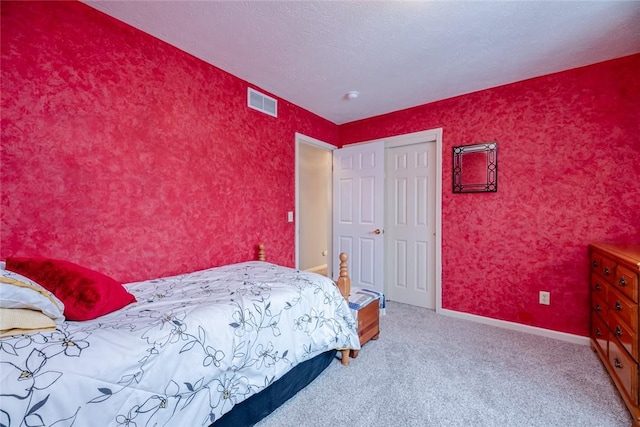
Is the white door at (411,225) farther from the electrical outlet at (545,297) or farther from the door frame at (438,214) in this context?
the electrical outlet at (545,297)

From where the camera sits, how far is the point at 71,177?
1648mm

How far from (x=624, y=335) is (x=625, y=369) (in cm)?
20

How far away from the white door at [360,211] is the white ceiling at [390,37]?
1044mm

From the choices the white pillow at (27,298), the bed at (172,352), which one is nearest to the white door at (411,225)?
the bed at (172,352)

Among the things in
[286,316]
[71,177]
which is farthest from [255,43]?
[286,316]

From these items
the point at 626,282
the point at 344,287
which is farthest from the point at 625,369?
the point at 344,287

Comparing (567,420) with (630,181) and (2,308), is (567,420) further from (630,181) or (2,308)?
(2,308)

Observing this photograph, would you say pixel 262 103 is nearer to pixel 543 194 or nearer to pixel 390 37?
pixel 390 37

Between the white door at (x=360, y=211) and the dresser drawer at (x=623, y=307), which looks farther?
the white door at (x=360, y=211)

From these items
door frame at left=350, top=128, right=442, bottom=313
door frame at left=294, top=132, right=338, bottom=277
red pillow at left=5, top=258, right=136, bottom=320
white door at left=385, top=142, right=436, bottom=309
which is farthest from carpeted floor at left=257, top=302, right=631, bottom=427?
door frame at left=294, top=132, right=338, bottom=277

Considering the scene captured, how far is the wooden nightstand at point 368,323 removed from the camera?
7.32ft

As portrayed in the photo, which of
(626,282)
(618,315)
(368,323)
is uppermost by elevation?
(626,282)

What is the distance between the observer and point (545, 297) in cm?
256

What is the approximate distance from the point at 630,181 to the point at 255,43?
3256mm
